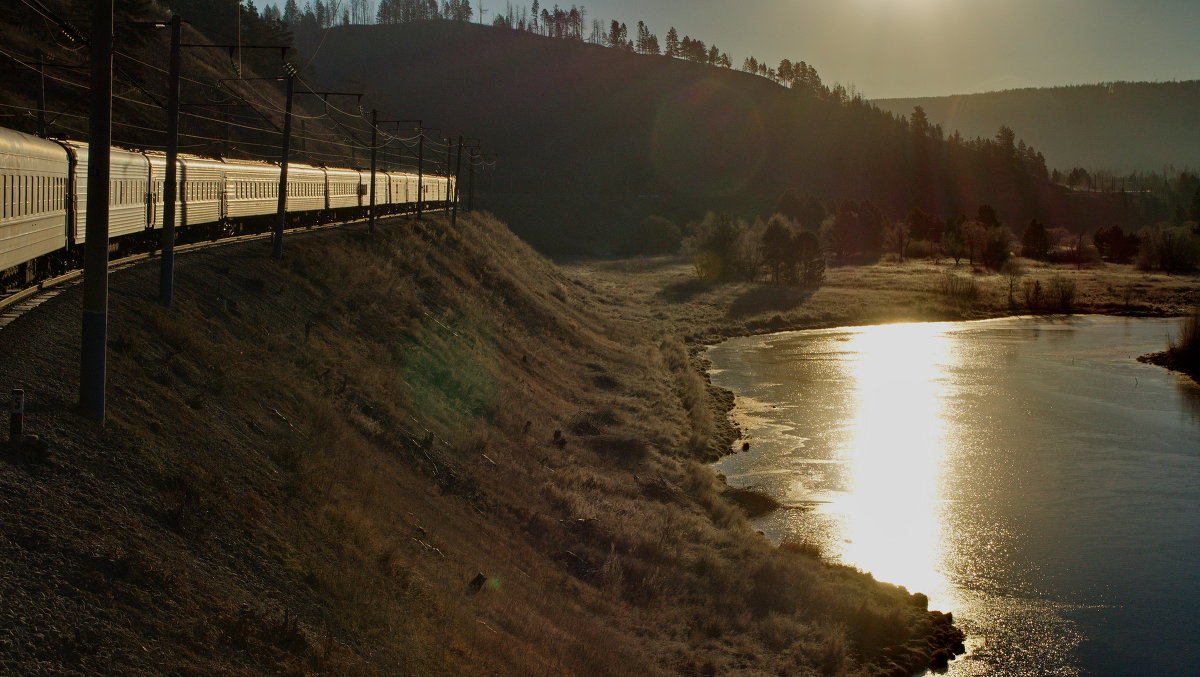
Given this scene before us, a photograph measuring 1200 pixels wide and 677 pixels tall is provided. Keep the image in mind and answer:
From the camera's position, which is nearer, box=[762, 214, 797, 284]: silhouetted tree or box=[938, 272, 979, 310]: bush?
box=[938, 272, 979, 310]: bush

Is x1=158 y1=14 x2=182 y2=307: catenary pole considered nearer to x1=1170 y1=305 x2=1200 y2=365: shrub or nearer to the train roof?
the train roof

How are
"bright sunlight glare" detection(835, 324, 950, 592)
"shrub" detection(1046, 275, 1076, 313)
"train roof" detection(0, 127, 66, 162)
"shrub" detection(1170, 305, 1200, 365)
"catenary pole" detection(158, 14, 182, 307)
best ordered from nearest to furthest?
"train roof" detection(0, 127, 66, 162)
"catenary pole" detection(158, 14, 182, 307)
"bright sunlight glare" detection(835, 324, 950, 592)
"shrub" detection(1170, 305, 1200, 365)
"shrub" detection(1046, 275, 1076, 313)

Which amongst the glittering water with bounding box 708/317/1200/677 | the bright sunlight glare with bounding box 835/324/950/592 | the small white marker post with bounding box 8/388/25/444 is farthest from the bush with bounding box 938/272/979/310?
the small white marker post with bounding box 8/388/25/444

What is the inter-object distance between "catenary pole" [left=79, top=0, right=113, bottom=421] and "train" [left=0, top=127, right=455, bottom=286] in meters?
6.19

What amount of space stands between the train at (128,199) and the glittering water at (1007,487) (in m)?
16.4

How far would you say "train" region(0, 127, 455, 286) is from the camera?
17.7 metres

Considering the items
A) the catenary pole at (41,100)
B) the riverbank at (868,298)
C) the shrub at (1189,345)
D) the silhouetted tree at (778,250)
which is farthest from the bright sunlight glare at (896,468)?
the silhouetted tree at (778,250)

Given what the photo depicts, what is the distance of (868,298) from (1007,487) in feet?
162

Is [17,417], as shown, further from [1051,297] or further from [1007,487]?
[1051,297]

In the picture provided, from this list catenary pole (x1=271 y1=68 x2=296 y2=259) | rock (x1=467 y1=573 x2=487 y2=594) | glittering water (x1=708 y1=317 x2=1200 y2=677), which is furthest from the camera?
catenary pole (x1=271 y1=68 x2=296 y2=259)

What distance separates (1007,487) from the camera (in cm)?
2750

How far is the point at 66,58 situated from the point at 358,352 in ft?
158

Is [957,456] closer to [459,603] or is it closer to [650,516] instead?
[650,516]

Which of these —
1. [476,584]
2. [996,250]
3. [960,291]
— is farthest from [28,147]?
[996,250]
